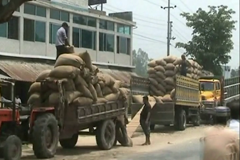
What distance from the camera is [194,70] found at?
25.1 m

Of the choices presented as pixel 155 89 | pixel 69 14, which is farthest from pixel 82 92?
pixel 69 14

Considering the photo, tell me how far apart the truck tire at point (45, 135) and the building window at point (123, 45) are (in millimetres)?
28747

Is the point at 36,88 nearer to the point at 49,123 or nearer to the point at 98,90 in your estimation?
the point at 49,123

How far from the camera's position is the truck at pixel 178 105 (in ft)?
69.5

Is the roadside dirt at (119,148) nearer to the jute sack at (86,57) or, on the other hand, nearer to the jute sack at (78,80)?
the jute sack at (78,80)

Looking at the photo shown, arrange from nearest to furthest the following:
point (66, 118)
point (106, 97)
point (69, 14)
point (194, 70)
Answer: point (66, 118) → point (106, 97) → point (194, 70) → point (69, 14)

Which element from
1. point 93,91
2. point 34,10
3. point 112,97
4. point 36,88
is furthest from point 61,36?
point 34,10

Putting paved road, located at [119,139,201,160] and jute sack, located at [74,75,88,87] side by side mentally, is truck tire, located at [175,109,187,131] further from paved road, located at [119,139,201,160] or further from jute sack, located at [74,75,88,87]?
jute sack, located at [74,75,88,87]

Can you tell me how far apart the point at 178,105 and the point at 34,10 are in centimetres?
1287

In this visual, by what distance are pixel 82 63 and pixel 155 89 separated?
345 inches

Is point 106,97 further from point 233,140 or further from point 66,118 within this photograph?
point 233,140

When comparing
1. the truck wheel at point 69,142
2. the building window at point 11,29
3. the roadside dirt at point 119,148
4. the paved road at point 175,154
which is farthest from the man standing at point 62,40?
the building window at point 11,29

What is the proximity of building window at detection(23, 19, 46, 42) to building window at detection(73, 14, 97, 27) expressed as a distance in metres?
4.28

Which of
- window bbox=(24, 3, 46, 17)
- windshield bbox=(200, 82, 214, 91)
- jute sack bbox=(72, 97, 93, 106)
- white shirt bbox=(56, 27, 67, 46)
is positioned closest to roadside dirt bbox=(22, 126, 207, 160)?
jute sack bbox=(72, 97, 93, 106)
